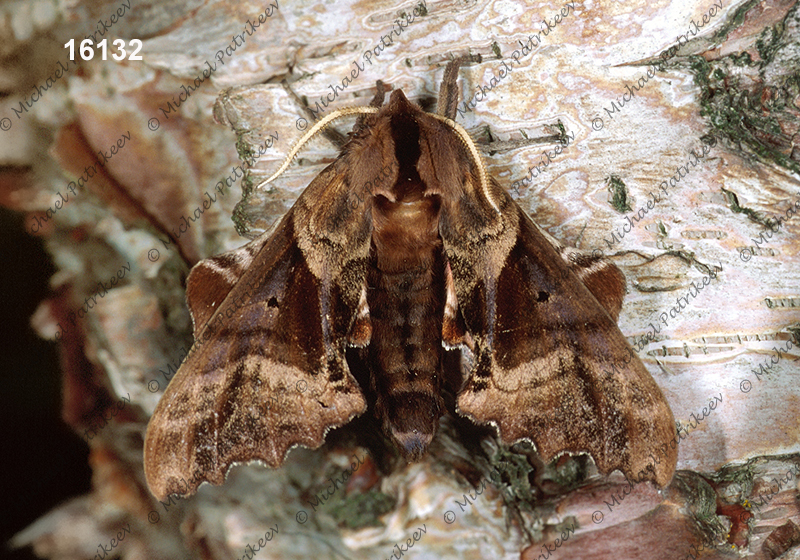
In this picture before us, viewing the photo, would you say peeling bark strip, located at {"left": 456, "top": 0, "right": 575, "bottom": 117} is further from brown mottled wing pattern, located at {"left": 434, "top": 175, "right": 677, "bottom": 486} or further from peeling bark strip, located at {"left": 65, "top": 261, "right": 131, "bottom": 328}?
peeling bark strip, located at {"left": 65, "top": 261, "right": 131, "bottom": 328}

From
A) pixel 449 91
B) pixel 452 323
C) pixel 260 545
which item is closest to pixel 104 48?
pixel 449 91

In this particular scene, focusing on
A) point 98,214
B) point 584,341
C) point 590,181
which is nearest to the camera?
point 584,341

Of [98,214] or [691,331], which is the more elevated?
[98,214]

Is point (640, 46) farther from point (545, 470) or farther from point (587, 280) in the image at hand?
point (545, 470)

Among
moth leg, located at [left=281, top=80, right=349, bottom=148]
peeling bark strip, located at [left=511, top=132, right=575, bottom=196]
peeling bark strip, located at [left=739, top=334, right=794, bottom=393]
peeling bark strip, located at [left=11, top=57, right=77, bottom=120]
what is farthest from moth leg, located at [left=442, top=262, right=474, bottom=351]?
peeling bark strip, located at [left=11, top=57, right=77, bottom=120]

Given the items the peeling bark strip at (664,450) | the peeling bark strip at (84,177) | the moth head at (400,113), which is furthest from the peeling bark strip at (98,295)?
the peeling bark strip at (664,450)

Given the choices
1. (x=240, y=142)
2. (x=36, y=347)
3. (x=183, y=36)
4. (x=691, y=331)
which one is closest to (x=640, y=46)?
(x=691, y=331)
